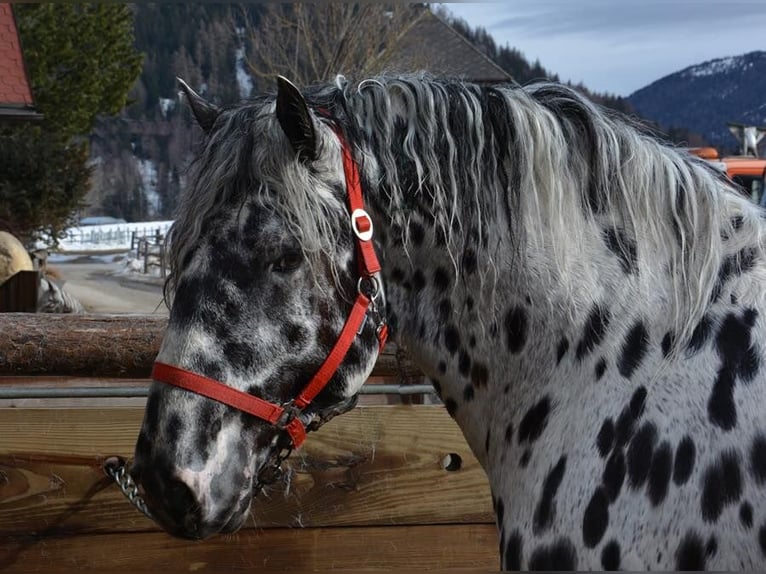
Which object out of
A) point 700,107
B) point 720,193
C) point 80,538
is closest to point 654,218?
point 720,193

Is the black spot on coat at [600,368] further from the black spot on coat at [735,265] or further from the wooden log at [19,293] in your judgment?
the wooden log at [19,293]

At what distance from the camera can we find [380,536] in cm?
299

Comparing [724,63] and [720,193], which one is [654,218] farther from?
[724,63]

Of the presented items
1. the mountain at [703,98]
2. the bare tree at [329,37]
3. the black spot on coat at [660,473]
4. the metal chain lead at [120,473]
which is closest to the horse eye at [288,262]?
the metal chain lead at [120,473]

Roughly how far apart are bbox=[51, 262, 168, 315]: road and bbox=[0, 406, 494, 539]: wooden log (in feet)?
38.5

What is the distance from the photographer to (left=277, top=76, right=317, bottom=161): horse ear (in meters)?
1.89

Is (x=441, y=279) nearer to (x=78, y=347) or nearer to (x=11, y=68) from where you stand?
(x=78, y=347)

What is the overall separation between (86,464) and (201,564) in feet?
1.68

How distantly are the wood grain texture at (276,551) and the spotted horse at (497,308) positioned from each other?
100 cm

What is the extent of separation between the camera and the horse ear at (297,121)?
1888 millimetres

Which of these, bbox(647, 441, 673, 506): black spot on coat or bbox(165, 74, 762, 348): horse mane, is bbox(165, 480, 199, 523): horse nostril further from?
bbox(647, 441, 673, 506): black spot on coat

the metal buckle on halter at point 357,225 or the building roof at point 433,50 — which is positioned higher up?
the building roof at point 433,50

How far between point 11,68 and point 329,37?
6552 millimetres

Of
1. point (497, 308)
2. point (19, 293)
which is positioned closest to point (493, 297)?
point (497, 308)
